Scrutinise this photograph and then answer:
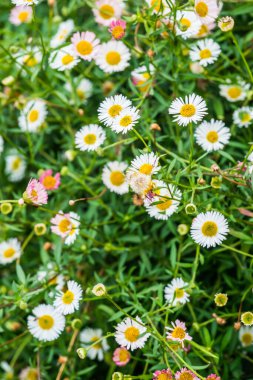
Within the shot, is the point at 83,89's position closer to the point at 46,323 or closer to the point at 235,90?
the point at 235,90

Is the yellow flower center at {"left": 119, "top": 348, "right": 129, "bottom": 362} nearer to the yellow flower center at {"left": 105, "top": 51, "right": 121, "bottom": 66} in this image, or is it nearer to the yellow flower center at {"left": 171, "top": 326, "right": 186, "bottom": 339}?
the yellow flower center at {"left": 171, "top": 326, "right": 186, "bottom": 339}

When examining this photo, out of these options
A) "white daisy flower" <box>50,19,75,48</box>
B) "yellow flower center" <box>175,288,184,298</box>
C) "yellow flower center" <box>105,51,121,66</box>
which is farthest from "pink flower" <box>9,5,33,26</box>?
"yellow flower center" <box>175,288,184,298</box>

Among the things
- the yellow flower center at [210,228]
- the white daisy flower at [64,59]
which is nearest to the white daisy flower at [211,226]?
the yellow flower center at [210,228]

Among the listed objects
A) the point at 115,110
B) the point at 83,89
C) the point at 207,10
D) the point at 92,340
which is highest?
the point at 207,10

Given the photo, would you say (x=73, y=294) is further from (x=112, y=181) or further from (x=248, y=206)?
(x=248, y=206)

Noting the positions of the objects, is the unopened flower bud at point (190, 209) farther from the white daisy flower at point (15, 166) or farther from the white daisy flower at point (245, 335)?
the white daisy flower at point (15, 166)

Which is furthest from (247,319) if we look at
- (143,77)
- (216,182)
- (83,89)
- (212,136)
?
(83,89)
